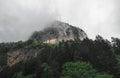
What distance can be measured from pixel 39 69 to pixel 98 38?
37800 millimetres

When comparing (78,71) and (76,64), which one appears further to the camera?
(76,64)

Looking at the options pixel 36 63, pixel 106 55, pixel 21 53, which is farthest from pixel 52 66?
pixel 21 53

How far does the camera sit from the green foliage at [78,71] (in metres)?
93.7

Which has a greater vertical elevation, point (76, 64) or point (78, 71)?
point (76, 64)

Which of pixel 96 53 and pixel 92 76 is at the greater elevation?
pixel 96 53

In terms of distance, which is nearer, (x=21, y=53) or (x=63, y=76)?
(x=63, y=76)

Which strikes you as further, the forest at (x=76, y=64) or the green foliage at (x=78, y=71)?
the forest at (x=76, y=64)

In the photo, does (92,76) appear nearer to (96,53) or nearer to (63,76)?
(63,76)

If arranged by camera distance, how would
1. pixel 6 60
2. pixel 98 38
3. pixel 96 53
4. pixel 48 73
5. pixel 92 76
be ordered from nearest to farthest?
pixel 92 76 → pixel 48 73 → pixel 96 53 → pixel 98 38 → pixel 6 60

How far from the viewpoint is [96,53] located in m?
116

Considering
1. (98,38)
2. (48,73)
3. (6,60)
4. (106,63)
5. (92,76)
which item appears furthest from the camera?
(6,60)

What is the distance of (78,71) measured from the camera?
94.9 m

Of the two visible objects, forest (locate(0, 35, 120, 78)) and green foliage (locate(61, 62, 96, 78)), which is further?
forest (locate(0, 35, 120, 78))

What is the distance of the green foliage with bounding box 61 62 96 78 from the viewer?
93688 millimetres
